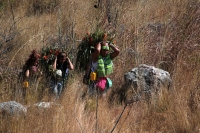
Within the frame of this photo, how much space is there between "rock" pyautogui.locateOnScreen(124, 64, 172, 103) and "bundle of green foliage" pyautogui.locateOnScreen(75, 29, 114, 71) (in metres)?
0.59

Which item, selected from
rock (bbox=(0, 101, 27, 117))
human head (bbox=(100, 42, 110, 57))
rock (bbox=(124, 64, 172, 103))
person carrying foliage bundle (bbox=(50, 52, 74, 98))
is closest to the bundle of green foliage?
human head (bbox=(100, 42, 110, 57))

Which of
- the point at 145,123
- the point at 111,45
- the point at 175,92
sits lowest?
the point at 145,123

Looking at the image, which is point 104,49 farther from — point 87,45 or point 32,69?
point 32,69

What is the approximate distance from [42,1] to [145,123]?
6.34 metres

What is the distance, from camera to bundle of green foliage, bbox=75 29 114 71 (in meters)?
4.23

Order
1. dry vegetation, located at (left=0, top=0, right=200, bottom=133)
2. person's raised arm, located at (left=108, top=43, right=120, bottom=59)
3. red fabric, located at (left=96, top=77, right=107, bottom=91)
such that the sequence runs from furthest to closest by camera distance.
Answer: person's raised arm, located at (left=108, top=43, right=120, bottom=59)
red fabric, located at (left=96, top=77, right=107, bottom=91)
dry vegetation, located at (left=0, top=0, right=200, bottom=133)

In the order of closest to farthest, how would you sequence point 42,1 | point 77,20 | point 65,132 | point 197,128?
1. point 65,132
2. point 197,128
3. point 77,20
4. point 42,1

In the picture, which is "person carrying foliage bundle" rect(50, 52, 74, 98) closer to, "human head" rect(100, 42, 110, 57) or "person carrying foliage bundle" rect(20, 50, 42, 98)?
"person carrying foliage bundle" rect(20, 50, 42, 98)

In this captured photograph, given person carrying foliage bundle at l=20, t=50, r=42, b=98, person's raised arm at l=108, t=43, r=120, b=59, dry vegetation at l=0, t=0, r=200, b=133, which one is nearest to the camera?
dry vegetation at l=0, t=0, r=200, b=133

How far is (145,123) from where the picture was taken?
3254 millimetres

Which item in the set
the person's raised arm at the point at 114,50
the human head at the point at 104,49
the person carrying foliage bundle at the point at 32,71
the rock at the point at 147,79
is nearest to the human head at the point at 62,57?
the person carrying foliage bundle at the point at 32,71

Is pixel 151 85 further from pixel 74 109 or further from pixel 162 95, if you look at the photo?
pixel 74 109

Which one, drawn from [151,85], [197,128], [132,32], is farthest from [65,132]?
[132,32]

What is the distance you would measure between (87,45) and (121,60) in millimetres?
673
